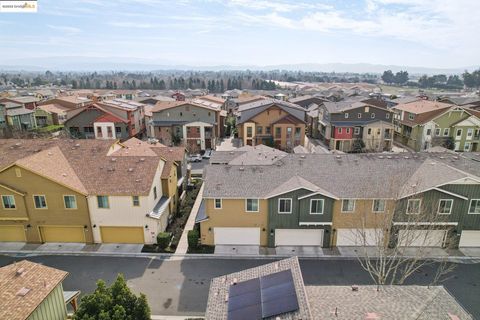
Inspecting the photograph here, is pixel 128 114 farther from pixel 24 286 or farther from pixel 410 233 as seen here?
pixel 410 233

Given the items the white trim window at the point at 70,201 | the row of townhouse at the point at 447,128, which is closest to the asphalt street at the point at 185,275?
the white trim window at the point at 70,201

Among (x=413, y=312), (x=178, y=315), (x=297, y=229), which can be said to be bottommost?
(x=178, y=315)

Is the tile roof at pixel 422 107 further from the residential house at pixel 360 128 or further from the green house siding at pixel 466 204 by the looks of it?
the green house siding at pixel 466 204

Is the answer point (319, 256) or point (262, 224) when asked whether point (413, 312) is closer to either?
point (319, 256)

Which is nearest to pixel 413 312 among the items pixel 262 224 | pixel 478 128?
pixel 262 224

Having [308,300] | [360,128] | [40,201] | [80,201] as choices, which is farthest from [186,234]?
[360,128]

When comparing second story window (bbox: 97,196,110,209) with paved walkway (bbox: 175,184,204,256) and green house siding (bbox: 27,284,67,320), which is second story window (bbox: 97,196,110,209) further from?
green house siding (bbox: 27,284,67,320)

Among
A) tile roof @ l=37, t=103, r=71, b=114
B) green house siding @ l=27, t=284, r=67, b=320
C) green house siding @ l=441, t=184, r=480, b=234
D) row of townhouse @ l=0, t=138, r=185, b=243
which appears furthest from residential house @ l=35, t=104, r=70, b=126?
green house siding @ l=441, t=184, r=480, b=234
